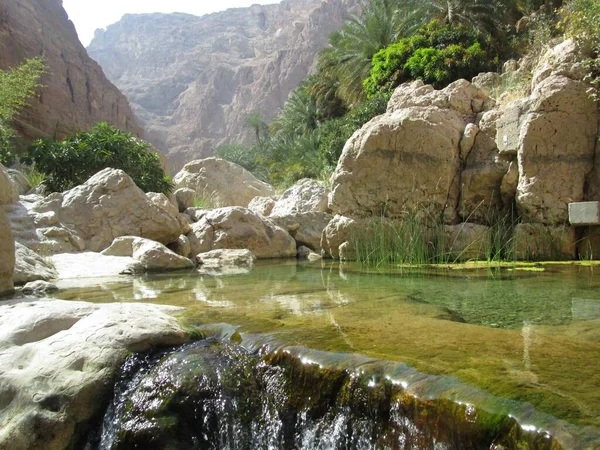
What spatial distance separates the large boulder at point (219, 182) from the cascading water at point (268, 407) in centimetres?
1387

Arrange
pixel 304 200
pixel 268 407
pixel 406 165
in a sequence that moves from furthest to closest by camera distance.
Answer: pixel 304 200 → pixel 406 165 → pixel 268 407

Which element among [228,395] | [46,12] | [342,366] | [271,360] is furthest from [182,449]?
[46,12]

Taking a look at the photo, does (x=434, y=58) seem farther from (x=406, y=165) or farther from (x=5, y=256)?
(x=5, y=256)

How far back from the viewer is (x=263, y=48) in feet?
262

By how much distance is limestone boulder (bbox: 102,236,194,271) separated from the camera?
8.03 metres

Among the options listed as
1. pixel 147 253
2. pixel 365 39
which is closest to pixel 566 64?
pixel 147 253

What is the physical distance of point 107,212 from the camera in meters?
9.30

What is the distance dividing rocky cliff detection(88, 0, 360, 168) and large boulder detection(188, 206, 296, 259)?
47054mm

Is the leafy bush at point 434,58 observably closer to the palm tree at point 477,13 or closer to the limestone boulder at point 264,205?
the palm tree at point 477,13

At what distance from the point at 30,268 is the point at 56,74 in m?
27.9

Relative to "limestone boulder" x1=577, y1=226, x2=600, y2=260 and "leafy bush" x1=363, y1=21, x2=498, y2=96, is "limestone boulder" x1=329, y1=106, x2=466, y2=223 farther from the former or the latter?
"leafy bush" x1=363, y1=21, x2=498, y2=96

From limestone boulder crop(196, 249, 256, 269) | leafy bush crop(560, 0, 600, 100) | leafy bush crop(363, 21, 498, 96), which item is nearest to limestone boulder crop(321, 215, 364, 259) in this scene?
limestone boulder crop(196, 249, 256, 269)

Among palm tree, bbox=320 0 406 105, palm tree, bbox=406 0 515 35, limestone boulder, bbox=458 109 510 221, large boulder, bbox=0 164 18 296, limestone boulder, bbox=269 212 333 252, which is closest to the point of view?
large boulder, bbox=0 164 18 296

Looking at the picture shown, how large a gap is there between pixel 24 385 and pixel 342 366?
1688 millimetres
